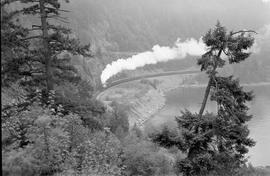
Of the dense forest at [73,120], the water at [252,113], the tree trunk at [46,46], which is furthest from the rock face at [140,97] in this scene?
the tree trunk at [46,46]

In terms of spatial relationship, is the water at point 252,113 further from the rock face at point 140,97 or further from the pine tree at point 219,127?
the pine tree at point 219,127

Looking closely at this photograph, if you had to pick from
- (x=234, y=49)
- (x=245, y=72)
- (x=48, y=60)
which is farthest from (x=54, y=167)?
(x=245, y=72)

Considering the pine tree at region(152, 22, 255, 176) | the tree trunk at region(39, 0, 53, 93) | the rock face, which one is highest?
the rock face

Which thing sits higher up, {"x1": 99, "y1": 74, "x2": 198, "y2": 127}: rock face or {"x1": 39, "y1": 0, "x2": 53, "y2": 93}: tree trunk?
{"x1": 99, "y1": 74, "x2": 198, "y2": 127}: rock face

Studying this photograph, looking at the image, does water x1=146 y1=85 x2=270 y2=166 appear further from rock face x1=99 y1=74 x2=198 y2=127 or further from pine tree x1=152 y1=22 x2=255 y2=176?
pine tree x1=152 y1=22 x2=255 y2=176

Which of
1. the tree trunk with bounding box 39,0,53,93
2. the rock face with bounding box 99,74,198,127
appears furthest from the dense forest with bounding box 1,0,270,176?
the rock face with bounding box 99,74,198,127

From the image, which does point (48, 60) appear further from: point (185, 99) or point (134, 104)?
point (185, 99)
